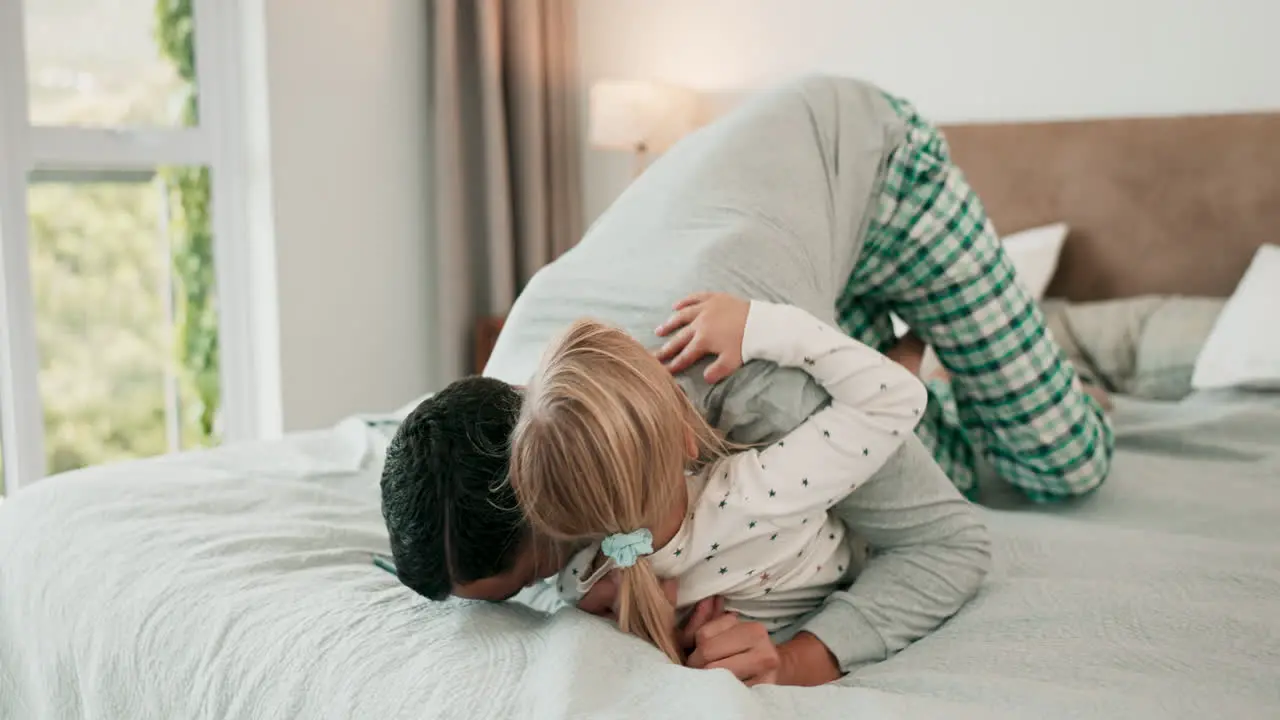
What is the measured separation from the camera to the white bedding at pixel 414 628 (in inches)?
38.7

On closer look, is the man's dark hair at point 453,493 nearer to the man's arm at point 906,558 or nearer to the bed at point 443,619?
the bed at point 443,619

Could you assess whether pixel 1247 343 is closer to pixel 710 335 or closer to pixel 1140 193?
pixel 1140 193

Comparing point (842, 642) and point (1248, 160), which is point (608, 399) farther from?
point (1248, 160)

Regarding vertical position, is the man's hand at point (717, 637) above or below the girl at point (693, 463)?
below

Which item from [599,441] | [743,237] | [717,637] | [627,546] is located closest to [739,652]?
[717,637]

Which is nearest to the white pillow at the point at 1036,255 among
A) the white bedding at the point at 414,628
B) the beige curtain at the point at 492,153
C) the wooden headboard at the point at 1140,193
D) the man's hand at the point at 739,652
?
the wooden headboard at the point at 1140,193

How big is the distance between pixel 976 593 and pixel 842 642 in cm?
23

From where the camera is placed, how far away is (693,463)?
1201 mm

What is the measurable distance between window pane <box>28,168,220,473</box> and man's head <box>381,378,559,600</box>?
2.14m

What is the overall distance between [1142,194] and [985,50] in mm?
593

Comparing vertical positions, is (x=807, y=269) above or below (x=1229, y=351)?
above

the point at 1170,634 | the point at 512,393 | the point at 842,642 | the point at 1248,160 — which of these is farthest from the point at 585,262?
the point at 1248,160

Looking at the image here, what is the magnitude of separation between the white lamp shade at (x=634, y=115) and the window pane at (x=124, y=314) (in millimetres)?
1084

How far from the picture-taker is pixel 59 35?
2.79 meters
